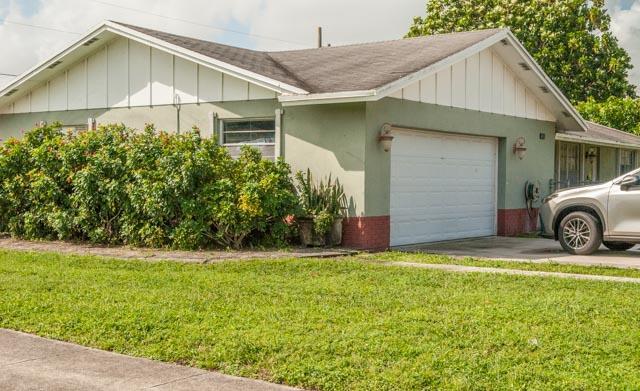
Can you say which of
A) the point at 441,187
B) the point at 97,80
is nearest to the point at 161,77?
the point at 97,80

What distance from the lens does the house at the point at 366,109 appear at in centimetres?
1425

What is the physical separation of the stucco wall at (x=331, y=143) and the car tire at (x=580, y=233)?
12.0 ft

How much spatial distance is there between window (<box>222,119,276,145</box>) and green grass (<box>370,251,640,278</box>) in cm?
335

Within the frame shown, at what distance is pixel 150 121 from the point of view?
16.8m

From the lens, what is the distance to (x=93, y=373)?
5895 mm

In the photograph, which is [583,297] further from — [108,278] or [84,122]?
[84,122]

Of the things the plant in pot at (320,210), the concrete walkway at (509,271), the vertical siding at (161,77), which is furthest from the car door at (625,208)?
the vertical siding at (161,77)

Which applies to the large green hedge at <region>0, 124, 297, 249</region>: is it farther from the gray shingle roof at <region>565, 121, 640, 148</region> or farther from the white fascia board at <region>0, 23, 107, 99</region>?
the gray shingle roof at <region>565, 121, 640, 148</region>

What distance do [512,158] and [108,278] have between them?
11.4 m

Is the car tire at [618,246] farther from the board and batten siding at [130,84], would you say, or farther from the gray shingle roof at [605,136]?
Answer: the gray shingle roof at [605,136]

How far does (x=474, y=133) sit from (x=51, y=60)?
9.42 meters

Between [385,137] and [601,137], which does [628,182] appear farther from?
[601,137]

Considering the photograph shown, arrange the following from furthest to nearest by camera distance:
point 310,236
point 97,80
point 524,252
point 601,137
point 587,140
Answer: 1. point 601,137
2. point 587,140
3. point 97,80
4. point 524,252
5. point 310,236

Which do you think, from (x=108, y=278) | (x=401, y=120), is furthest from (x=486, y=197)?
(x=108, y=278)
